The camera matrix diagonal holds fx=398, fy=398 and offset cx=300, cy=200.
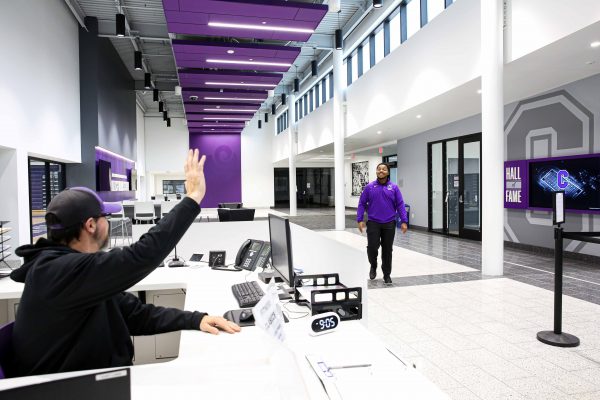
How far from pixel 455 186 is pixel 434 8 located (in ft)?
13.7

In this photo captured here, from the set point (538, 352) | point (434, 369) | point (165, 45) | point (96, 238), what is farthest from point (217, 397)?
point (165, 45)

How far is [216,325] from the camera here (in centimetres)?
175

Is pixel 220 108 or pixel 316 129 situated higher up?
pixel 220 108

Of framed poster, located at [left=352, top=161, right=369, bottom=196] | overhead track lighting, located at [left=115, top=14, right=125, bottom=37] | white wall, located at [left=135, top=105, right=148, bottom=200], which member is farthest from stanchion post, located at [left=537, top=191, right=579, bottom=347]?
white wall, located at [left=135, top=105, right=148, bottom=200]

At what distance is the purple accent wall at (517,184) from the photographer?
7.47m

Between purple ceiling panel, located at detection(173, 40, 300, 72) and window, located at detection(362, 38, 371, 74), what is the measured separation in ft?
6.76

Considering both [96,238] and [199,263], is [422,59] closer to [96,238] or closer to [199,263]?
[199,263]

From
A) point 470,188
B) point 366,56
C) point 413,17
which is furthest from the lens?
point 366,56

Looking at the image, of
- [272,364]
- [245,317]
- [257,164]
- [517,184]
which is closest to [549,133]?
[517,184]

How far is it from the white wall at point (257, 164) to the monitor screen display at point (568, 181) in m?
17.6

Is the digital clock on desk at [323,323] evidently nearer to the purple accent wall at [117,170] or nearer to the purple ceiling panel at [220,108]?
the purple accent wall at [117,170]

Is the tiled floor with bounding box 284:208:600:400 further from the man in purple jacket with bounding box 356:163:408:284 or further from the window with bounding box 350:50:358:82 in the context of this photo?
the window with bounding box 350:50:358:82

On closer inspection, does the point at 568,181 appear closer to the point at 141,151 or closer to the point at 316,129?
the point at 316,129

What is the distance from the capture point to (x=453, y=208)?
9.96m
